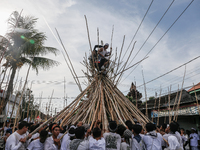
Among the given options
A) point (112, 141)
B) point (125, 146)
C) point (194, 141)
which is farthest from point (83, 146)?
point (194, 141)

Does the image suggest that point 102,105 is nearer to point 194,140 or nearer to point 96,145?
point 96,145

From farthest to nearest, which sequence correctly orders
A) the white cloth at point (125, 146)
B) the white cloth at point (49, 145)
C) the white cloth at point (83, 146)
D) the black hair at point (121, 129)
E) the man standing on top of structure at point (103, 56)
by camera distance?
the man standing on top of structure at point (103, 56)
the black hair at point (121, 129)
the white cloth at point (125, 146)
the white cloth at point (49, 145)
the white cloth at point (83, 146)

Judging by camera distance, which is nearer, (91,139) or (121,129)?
(91,139)

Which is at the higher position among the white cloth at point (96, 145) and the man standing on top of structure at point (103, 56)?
the man standing on top of structure at point (103, 56)

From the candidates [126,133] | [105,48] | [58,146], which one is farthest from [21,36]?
[126,133]

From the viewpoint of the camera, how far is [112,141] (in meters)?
2.40

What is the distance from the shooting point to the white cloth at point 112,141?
2369 millimetres

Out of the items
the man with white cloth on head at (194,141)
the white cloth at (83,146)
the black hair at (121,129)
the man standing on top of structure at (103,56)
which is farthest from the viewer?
the man with white cloth on head at (194,141)

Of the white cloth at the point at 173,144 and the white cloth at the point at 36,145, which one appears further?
the white cloth at the point at 173,144

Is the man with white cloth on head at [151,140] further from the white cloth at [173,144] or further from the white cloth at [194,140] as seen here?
the white cloth at [194,140]

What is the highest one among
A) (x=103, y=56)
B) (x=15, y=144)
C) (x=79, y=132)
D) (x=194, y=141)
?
(x=103, y=56)

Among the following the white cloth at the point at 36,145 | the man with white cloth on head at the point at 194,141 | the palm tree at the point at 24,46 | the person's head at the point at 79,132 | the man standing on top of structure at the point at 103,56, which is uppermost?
the palm tree at the point at 24,46

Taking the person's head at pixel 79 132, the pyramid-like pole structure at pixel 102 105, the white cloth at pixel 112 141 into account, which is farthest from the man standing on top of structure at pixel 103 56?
the person's head at pixel 79 132

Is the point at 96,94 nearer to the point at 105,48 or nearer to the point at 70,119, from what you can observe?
the point at 70,119
